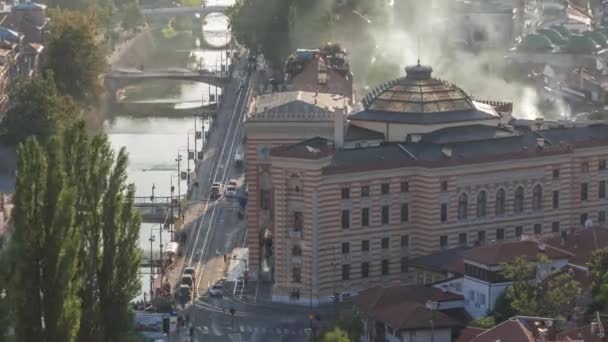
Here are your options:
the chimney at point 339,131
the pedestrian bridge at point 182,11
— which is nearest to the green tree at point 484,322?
the chimney at point 339,131

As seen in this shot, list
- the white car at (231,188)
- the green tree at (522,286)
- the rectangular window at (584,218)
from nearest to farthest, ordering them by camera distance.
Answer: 1. the green tree at (522,286)
2. the rectangular window at (584,218)
3. the white car at (231,188)

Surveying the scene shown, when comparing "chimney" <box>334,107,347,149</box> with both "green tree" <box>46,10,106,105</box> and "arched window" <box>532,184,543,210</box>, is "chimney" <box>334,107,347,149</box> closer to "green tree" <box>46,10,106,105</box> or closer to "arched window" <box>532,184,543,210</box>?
"arched window" <box>532,184,543,210</box>

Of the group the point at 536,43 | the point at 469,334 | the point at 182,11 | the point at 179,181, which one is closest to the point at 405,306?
the point at 469,334

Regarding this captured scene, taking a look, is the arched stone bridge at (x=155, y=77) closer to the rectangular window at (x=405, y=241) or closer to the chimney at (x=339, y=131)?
the chimney at (x=339, y=131)

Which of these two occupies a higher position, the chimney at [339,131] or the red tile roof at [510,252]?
the chimney at [339,131]

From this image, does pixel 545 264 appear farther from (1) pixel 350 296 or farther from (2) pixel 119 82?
(2) pixel 119 82

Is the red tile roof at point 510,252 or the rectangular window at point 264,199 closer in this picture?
the red tile roof at point 510,252

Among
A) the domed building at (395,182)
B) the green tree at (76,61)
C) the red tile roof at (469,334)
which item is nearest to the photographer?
the red tile roof at (469,334)

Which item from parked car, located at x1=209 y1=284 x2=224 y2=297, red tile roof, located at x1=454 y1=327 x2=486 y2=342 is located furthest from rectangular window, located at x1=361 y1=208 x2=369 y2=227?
red tile roof, located at x1=454 y1=327 x2=486 y2=342

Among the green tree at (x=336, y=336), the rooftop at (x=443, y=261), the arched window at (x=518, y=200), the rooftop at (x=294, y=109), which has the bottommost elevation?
the green tree at (x=336, y=336)
